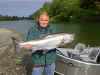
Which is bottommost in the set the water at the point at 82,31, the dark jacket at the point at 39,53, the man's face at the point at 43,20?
the water at the point at 82,31

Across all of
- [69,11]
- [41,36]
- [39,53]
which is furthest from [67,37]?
[69,11]

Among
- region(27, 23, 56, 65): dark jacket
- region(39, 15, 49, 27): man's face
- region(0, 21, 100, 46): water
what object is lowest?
region(0, 21, 100, 46): water

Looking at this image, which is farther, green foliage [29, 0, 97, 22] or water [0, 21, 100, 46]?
green foliage [29, 0, 97, 22]

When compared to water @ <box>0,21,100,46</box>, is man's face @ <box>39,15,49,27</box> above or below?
above

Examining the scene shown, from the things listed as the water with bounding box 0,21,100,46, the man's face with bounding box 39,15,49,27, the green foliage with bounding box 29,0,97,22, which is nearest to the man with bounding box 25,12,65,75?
the man's face with bounding box 39,15,49,27

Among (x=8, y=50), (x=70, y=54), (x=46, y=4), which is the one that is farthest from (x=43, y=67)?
(x=46, y=4)

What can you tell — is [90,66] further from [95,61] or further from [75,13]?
[75,13]

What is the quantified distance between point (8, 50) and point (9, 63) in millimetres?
887

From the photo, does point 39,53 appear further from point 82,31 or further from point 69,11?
point 69,11

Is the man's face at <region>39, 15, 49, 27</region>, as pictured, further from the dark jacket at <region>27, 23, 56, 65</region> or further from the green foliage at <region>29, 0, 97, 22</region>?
the green foliage at <region>29, 0, 97, 22</region>

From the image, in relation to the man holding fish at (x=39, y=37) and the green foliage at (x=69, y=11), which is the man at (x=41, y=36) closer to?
the man holding fish at (x=39, y=37)

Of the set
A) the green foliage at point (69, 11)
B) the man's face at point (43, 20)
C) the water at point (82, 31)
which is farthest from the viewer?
the green foliage at point (69, 11)

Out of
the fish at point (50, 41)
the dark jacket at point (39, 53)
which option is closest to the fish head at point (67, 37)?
the fish at point (50, 41)

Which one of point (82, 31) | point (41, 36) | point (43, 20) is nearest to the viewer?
point (43, 20)
